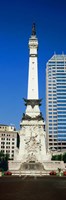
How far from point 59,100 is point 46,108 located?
8490mm

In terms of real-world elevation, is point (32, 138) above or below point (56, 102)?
below

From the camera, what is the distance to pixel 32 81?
4104 inches

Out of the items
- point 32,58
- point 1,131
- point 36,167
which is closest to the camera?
point 36,167

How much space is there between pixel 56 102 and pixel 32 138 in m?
68.4

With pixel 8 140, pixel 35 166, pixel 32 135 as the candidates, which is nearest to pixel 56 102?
pixel 8 140

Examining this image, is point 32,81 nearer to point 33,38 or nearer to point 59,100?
point 33,38

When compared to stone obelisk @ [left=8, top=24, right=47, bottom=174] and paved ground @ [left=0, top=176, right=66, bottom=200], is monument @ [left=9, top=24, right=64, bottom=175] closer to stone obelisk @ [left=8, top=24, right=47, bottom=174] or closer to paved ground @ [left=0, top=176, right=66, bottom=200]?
stone obelisk @ [left=8, top=24, right=47, bottom=174]

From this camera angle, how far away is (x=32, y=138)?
98.2 m

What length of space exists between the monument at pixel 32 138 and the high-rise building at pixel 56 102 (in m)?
58.1

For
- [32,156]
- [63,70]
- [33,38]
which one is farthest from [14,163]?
[63,70]

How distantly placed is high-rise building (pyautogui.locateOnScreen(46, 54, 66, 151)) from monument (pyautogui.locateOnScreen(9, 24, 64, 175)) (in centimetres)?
5809

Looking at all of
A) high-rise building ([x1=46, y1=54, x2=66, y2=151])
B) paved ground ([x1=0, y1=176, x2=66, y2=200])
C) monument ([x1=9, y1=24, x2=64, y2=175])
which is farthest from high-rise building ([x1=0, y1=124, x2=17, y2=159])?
paved ground ([x1=0, y1=176, x2=66, y2=200])

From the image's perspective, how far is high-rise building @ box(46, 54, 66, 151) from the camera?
15750 centimetres

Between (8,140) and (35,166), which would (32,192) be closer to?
(35,166)
